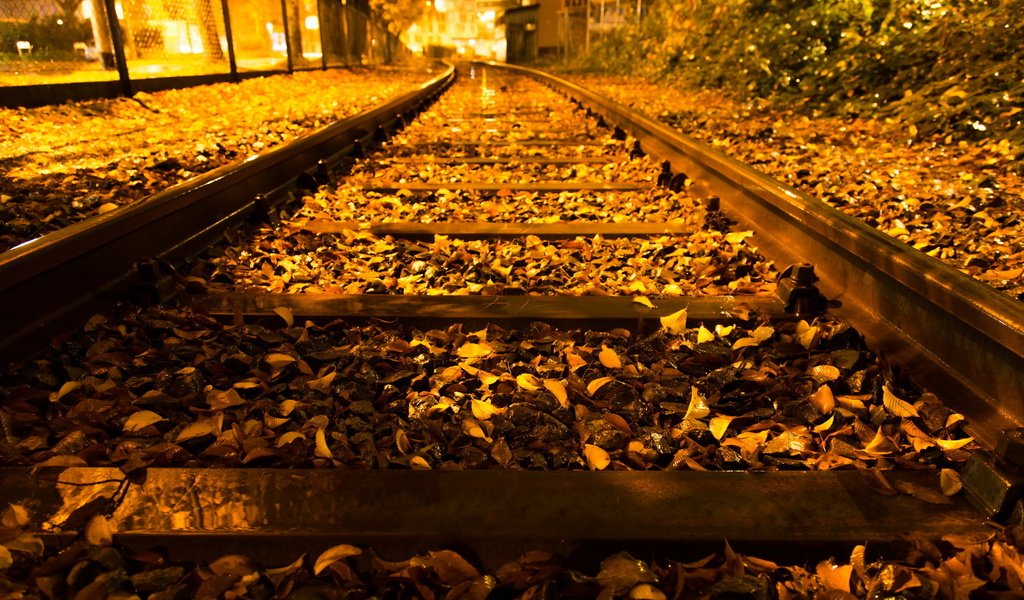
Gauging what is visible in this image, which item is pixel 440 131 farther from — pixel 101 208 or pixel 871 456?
pixel 871 456

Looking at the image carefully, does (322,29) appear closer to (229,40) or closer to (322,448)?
(229,40)

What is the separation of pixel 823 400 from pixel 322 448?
1.44 m

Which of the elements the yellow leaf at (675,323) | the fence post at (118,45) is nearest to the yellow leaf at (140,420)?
the yellow leaf at (675,323)

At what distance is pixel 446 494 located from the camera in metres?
1.40

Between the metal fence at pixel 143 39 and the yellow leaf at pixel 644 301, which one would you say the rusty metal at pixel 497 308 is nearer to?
the yellow leaf at pixel 644 301

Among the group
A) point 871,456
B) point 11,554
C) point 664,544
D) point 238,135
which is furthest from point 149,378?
→ point 238,135

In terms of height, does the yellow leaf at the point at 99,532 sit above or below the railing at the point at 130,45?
below

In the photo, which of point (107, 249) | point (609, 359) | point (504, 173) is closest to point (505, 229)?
point (609, 359)

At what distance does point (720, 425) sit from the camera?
1756 millimetres

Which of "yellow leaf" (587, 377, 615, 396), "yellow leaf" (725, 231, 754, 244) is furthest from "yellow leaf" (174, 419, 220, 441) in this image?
"yellow leaf" (725, 231, 754, 244)

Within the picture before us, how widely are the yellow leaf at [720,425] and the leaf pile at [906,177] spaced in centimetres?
154

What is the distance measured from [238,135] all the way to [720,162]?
4.96m

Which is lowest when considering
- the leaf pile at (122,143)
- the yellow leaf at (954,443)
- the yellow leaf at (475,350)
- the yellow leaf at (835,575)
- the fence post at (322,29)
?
the yellow leaf at (835,575)

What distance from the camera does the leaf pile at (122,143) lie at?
3.65 m
